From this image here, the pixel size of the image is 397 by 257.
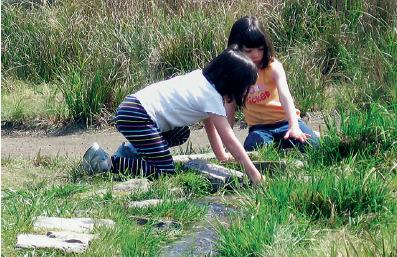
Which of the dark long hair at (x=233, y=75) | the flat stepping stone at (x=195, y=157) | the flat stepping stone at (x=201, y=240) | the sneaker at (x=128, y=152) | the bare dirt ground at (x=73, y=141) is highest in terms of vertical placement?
the dark long hair at (x=233, y=75)

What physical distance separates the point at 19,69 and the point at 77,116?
1620 mm

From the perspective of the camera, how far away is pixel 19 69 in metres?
9.16

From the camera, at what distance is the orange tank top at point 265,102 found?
250 inches

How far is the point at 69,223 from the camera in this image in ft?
14.2

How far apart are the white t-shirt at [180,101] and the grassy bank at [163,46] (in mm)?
1884

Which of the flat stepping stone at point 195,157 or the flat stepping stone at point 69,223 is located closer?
the flat stepping stone at point 69,223

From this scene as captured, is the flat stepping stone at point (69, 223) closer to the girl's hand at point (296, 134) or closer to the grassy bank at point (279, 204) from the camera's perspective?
the grassy bank at point (279, 204)

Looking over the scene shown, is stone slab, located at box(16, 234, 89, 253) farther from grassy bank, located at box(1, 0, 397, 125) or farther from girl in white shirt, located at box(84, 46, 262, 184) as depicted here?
grassy bank, located at box(1, 0, 397, 125)

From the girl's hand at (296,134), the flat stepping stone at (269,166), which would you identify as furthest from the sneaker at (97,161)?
the girl's hand at (296,134)

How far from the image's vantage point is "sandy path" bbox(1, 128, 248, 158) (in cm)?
696

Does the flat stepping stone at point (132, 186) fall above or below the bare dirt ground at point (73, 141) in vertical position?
→ above

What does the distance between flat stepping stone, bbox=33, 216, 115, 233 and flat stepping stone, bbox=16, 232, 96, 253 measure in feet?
0.32

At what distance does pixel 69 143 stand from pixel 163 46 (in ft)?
5.58

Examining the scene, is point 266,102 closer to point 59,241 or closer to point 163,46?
point 163,46
